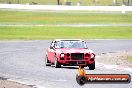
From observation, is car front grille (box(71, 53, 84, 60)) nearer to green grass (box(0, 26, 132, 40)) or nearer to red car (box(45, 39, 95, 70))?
red car (box(45, 39, 95, 70))

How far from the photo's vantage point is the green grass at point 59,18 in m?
75.4

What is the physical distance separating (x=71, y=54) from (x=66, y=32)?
121 ft

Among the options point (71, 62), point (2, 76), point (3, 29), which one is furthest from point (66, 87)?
point (3, 29)

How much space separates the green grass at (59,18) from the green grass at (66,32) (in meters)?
10.2

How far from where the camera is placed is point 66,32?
195 feet

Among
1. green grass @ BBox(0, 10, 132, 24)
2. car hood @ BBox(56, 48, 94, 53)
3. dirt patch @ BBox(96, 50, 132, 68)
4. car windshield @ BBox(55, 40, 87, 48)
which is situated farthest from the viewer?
green grass @ BBox(0, 10, 132, 24)

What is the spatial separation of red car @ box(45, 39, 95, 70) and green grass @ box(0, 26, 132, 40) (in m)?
27.9

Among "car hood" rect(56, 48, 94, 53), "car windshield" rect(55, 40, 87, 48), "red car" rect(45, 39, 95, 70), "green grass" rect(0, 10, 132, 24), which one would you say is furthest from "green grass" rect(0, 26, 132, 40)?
"car hood" rect(56, 48, 94, 53)

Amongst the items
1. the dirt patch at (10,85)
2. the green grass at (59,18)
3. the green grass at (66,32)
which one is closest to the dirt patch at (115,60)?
the dirt patch at (10,85)

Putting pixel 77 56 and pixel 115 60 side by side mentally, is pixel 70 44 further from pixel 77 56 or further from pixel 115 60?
pixel 115 60

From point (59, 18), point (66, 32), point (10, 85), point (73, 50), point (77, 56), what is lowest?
→ point (59, 18)

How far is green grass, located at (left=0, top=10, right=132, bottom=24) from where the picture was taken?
75438 millimetres

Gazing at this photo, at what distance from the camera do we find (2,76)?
20656mm

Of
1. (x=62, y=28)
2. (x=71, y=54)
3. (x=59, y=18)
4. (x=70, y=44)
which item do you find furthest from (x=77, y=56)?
(x=59, y=18)
